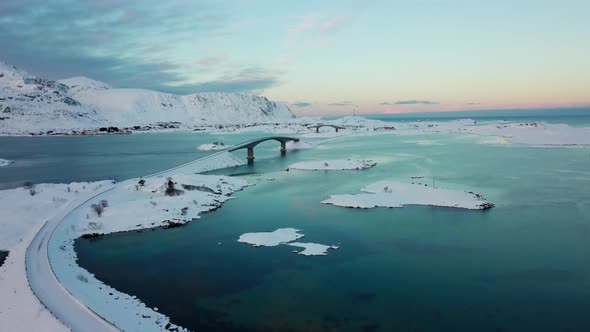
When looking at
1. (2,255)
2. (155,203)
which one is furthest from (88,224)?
(2,255)

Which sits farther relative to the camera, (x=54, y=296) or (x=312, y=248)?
(x=312, y=248)

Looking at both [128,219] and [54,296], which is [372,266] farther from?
[128,219]

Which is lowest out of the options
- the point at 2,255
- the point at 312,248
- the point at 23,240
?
the point at 312,248

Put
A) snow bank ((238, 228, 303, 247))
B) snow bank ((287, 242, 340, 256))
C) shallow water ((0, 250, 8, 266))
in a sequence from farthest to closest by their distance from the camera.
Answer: snow bank ((238, 228, 303, 247)) < snow bank ((287, 242, 340, 256)) < shallow water ((0, 250, 8, 266))

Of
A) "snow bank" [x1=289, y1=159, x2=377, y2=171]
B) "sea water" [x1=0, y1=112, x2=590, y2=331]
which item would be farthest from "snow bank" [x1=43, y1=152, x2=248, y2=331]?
"snow bank" [x1=289, y1=159, x2=377, y2=171]

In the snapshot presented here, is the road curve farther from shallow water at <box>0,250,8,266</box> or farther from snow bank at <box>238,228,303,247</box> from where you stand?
snow bank at <box>238,228,303,247</box>

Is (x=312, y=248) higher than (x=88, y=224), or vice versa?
(x=88, y=224)
